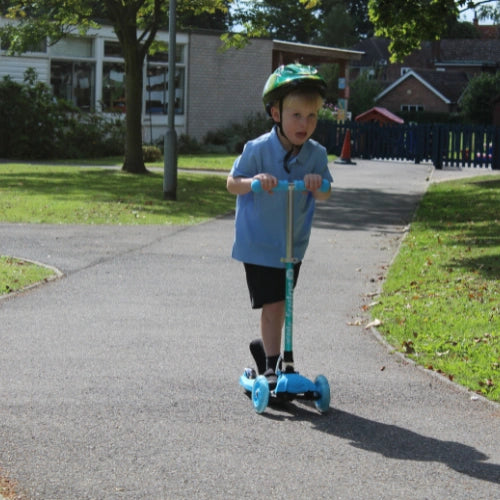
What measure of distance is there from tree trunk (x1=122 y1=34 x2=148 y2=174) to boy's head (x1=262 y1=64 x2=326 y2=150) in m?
18.9

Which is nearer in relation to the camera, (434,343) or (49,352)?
(49,352)

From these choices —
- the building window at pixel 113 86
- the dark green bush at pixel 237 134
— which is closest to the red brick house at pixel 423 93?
the dark green bush at pixel 237 134

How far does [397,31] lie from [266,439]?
18871 millimetres

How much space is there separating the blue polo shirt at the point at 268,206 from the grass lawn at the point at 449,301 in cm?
152

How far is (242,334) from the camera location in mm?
7680

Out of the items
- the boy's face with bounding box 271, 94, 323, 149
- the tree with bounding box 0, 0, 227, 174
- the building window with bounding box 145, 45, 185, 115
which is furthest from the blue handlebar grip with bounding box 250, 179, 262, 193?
the building window with bounding box 145, 45, 185, 115

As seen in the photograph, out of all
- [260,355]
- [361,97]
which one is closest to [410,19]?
[260,355]

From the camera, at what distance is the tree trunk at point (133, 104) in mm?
24078

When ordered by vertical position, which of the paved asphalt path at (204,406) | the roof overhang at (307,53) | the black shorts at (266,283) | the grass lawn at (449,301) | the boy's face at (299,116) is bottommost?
the paved asphalt path at (204,406)

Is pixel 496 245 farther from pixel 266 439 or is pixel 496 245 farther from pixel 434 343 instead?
pixel 266 439

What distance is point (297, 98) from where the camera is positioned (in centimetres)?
552

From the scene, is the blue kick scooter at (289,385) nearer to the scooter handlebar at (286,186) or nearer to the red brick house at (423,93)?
the scooter handlebar at (286,186)

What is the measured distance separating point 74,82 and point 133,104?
43.5 feet

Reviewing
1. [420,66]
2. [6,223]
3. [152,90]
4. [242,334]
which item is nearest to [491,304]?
[242,334]
